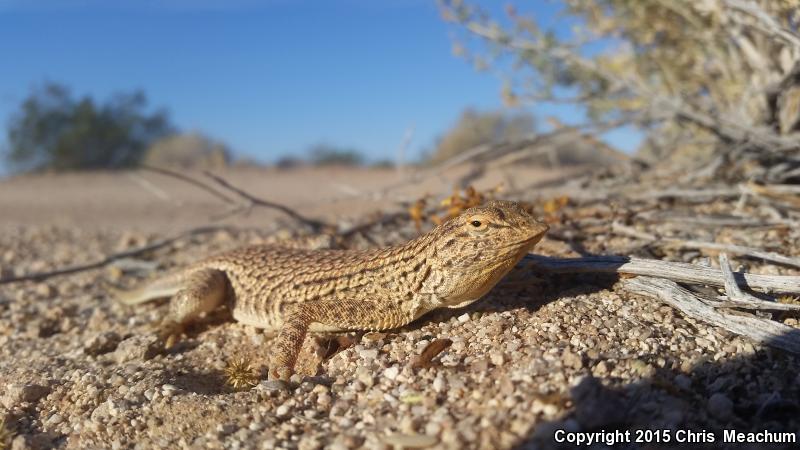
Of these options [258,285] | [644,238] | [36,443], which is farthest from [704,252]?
[36,443]

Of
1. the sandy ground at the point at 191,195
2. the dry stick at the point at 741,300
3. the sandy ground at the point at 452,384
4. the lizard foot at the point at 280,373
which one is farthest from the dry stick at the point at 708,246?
the lizard foot at the point at 280,373

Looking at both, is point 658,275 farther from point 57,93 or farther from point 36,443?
point 57,93

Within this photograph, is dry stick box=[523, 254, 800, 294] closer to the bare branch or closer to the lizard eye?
the lizard eye

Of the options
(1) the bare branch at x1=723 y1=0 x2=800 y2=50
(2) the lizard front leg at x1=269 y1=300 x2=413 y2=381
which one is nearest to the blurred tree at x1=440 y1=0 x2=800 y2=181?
(1) the bare branch at x1=723 y1=0 x2=800 y2=50

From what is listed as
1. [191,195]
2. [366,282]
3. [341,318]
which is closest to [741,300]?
[366,282]

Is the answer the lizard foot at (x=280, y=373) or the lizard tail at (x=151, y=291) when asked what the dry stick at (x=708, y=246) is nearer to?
the lizard foot at (x=280, y=373)

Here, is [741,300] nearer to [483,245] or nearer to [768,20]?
[483,245]
